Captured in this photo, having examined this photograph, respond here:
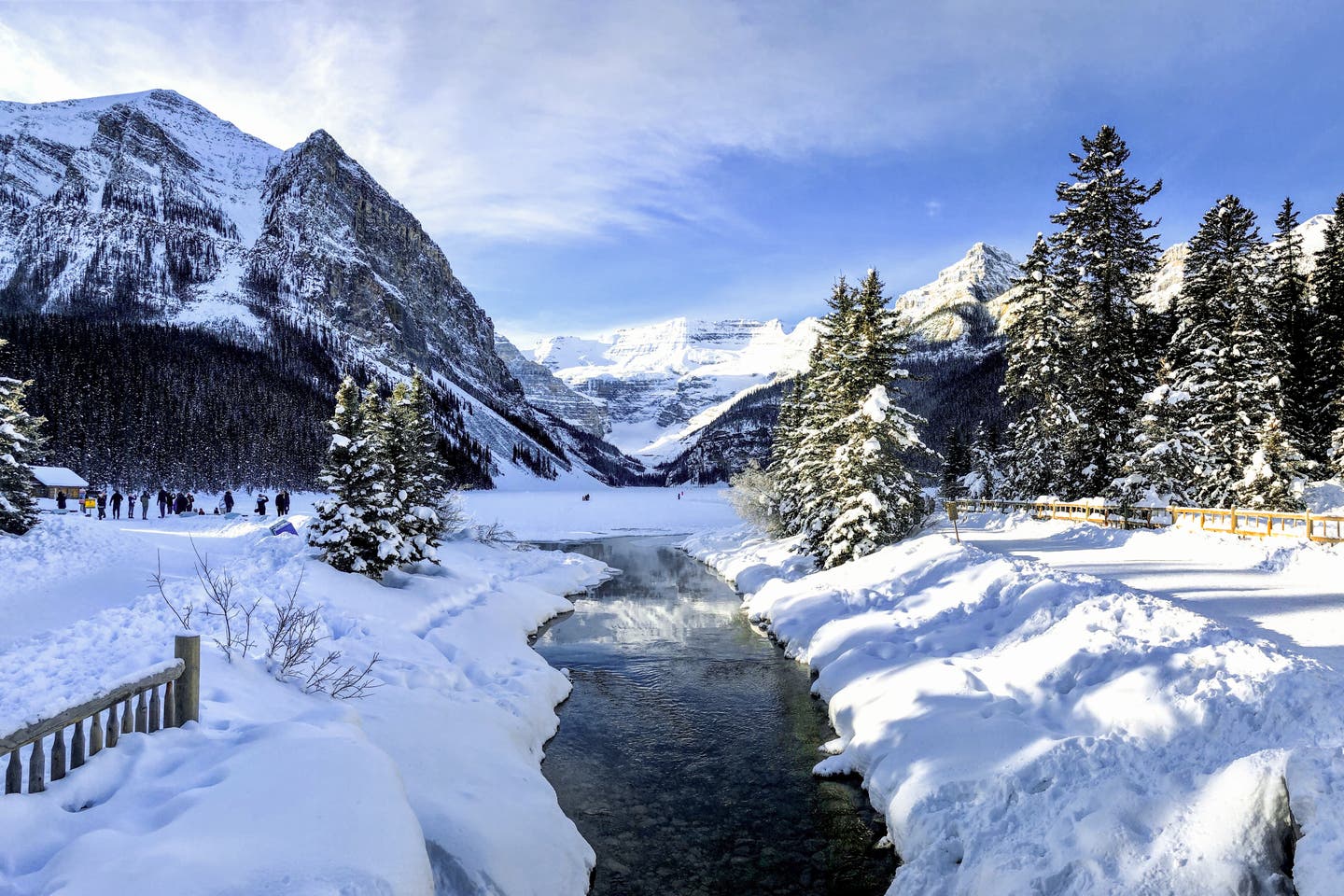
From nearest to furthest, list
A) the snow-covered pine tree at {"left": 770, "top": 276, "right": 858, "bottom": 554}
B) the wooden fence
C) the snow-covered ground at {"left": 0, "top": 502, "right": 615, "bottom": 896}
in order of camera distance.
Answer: the snow-covered ground at {"left": 0, "top": 502, "right": 615, "bottom": 896} < the wooden fence < the snow-covered pine tree at {"left": 770, "top": 276, "right": 858, "bottom": 554}

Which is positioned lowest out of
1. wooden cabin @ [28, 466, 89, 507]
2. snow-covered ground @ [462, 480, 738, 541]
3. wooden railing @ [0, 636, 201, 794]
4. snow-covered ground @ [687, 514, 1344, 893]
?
snow-covered ground @ [462, 480, 738, 541]

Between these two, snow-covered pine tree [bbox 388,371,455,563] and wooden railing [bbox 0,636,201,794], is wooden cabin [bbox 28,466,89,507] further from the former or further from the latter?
wooden railing [bbox 0,636,201,794]

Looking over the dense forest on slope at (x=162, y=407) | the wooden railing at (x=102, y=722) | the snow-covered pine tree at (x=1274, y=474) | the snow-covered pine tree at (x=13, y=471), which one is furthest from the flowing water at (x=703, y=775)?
the dense forest on slope at (x=162, y=407)

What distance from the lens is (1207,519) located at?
877 inches

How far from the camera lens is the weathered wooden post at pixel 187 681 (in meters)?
6.56

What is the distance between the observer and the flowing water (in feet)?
27.5

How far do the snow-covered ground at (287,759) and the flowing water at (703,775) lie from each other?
2.76ft

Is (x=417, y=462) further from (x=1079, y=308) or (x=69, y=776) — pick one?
(x=1079, y=308)

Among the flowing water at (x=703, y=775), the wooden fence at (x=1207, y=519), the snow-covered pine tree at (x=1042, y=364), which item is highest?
the snow-covered pine tree at (x=1042, y=364)

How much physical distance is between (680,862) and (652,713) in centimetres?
536

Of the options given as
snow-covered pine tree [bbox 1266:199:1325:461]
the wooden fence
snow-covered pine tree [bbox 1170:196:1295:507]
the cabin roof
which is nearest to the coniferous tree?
snow-covered pine tree [bbox 1266:199:1325:461]

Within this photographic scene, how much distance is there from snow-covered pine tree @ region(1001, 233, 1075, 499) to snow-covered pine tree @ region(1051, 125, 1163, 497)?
37 cm

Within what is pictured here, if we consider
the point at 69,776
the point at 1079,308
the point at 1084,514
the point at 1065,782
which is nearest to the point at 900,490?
the point at 1084,514

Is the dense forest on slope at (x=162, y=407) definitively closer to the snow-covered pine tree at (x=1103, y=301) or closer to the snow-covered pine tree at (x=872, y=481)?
the snow-covered pine tree at (x=872, y=481)
